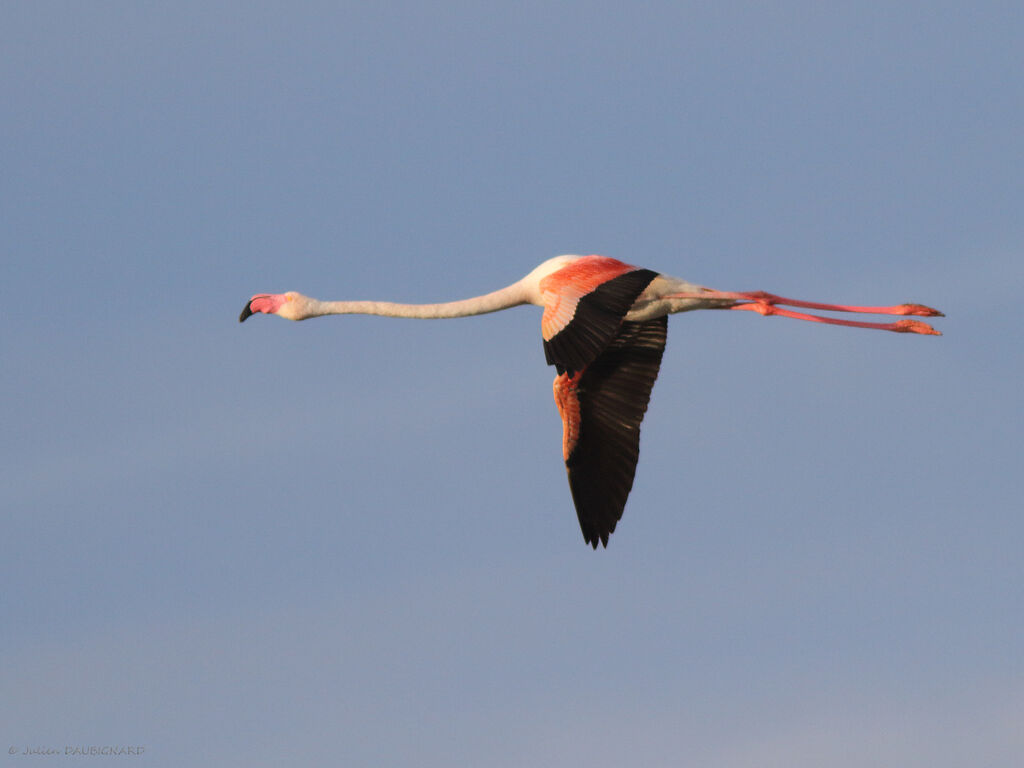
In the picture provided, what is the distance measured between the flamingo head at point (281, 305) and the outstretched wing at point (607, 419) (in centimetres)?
347

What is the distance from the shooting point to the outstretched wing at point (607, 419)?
71.5 ft

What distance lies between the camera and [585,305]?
18766 mm

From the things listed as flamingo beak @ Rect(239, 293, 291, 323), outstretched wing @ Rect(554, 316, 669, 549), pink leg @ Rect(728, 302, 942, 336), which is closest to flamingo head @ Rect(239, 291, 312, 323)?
flamingo beak @ Rect(239, 293, 291, 323)

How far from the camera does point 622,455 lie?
21.9 m

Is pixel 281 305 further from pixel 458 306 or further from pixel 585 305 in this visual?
pixel 585 305

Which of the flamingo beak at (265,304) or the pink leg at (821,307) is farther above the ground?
the flamingo beak at (265,304)

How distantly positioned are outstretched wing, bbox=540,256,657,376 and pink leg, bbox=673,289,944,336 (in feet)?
3.97

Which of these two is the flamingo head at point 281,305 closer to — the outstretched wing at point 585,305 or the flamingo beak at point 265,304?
the flamingo beak at point 265,304

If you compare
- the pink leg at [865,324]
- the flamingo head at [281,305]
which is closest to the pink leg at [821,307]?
the pink leg at [865,324]

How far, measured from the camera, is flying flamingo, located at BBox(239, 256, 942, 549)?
20.8 metres

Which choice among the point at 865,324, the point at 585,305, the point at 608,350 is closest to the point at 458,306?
the point at 608,350

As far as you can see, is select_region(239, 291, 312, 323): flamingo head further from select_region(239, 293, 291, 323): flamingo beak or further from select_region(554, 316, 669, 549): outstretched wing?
select_region(554, 316, 669, 549): outstretched wing

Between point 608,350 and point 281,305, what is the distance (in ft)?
14.2

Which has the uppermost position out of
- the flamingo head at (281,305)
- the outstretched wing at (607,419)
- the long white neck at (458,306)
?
the flamingo head at (281,305)
